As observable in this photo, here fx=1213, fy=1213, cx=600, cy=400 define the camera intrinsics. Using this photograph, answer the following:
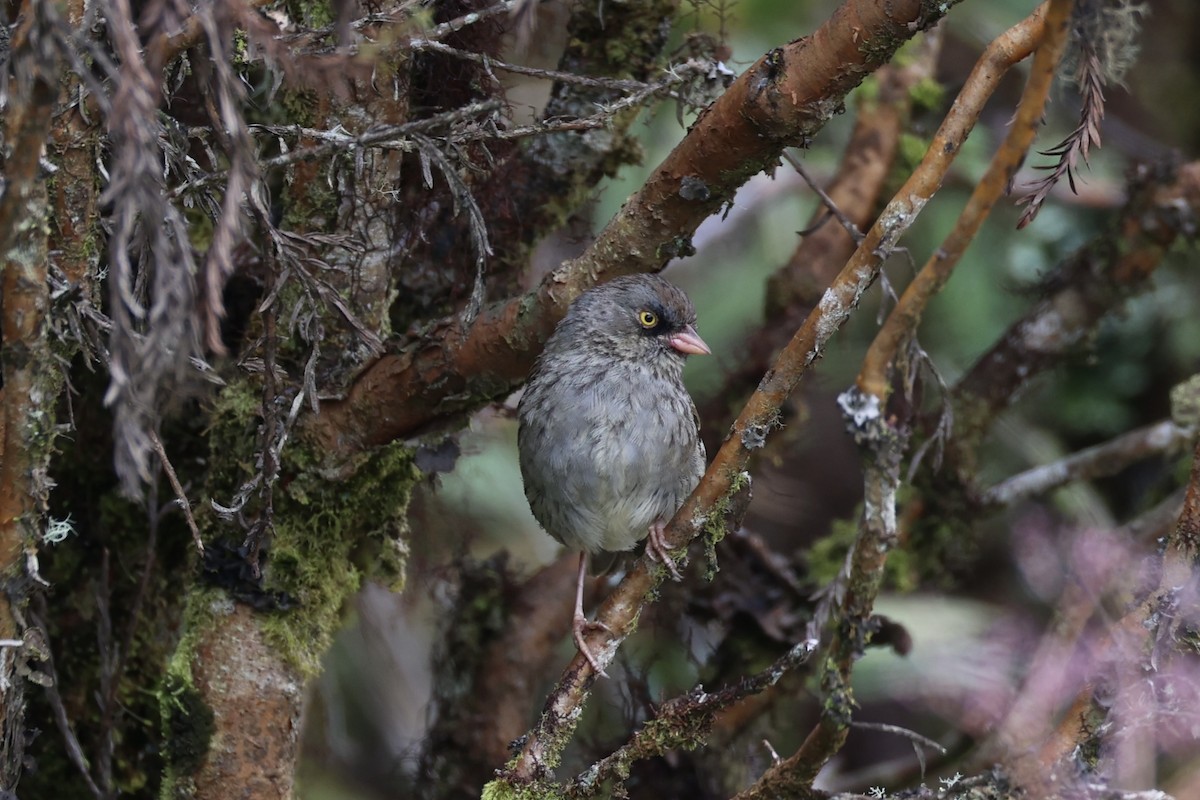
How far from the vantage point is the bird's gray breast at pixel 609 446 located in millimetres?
4141

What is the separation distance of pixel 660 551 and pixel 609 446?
0.69 m

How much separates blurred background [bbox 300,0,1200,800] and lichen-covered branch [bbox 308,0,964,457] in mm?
352

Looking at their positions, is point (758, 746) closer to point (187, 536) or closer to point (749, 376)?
point (749, 376)

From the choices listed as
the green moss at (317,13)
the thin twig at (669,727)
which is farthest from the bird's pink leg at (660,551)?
the green moss at (317,13)

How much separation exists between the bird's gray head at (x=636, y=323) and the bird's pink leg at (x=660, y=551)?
2.31 ft

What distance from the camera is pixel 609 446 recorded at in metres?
4.14

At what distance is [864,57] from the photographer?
9.87 feet

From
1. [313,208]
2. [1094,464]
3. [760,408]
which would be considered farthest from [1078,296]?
[313,208]

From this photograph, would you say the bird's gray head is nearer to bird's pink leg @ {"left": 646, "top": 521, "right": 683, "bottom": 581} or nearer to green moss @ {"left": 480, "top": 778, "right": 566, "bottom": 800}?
bird's pink leg @ {"left": 646, "top": 521, "right": 683, "bottom": 581}

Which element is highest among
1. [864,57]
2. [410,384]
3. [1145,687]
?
[864,57]

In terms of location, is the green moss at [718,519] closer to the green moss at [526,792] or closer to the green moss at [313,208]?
the green moss at [526,792]

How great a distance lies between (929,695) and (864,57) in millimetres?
3188

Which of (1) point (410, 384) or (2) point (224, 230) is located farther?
(1) point (410, 384)

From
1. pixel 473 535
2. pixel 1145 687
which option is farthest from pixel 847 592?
pixel 473 535
